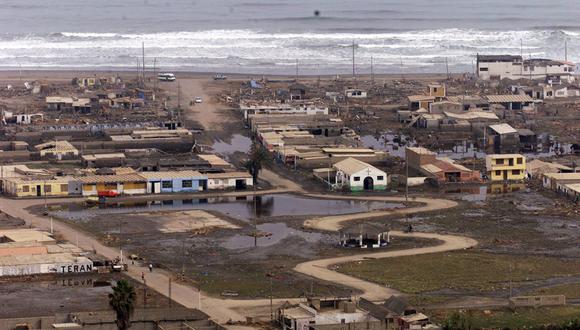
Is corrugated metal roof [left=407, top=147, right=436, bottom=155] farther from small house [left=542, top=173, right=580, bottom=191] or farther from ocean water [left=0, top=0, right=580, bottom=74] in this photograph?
ocean water [left=0, top=0, right=580, bottom=74]

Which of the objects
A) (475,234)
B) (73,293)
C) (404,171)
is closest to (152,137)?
(404,171)

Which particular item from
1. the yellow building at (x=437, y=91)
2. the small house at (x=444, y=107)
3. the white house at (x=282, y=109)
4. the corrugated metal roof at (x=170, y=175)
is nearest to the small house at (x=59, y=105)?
the white house at (x=282, y=109)

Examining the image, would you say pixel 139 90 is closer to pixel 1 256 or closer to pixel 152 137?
pixel 152 137

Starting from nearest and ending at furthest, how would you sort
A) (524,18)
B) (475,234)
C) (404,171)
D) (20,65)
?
(475,234) < (404,171) < (20,65) < (524,18)

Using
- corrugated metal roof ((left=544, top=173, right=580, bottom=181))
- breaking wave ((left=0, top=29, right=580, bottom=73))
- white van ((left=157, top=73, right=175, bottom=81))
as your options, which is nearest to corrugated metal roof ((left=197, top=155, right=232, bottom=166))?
corrugated metal roof ((left=544, top=173, right=580, bottom=181))

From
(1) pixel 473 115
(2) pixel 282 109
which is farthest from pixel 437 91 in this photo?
(2) pixel 282 109

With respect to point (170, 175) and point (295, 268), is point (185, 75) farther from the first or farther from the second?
point (295, 268)
